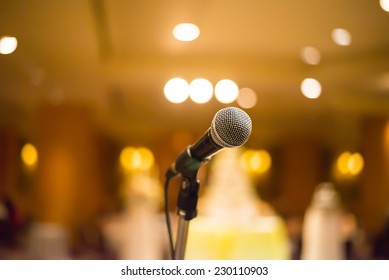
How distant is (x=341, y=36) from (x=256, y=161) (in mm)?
922

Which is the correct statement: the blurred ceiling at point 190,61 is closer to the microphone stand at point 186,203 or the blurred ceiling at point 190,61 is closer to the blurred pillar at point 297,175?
the blurred pillar at point 297,175

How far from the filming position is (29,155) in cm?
229

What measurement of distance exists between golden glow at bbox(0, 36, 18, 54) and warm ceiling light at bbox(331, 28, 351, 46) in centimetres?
129

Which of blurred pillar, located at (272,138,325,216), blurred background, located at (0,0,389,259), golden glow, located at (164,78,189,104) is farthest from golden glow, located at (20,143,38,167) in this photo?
blurred pillar, located at (272,138,325,216)

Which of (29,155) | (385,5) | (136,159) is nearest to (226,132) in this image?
(385,5)

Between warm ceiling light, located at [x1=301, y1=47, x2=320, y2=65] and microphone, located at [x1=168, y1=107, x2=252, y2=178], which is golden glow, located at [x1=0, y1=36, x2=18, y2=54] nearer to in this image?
microphone, located at [x1=168, y1=107, x2=252, y2=178]

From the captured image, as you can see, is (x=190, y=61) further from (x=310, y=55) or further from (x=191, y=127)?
(x=310, y=55)

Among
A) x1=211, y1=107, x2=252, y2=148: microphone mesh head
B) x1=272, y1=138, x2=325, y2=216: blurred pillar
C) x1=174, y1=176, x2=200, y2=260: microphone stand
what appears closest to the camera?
x1=211, y1=107, x2=252, y2=148: microphone mesh head

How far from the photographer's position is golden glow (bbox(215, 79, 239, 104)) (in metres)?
2.44

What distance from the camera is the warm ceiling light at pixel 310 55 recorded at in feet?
7.66

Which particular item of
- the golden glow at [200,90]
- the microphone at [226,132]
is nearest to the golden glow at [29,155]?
the golden glow at [200,90]

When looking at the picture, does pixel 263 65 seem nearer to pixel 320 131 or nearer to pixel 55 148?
pixel 320 131

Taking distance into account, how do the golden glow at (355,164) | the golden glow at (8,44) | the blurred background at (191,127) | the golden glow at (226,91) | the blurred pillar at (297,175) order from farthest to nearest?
the blurred pillar at (297,175) < the golden glow at (355,164) < the golden glow at (226,91) < the blurred background at (191,127) < the golden glow at (8,44)

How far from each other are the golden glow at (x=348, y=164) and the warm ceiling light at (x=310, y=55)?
0.62 m
